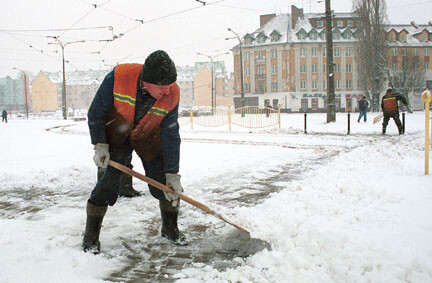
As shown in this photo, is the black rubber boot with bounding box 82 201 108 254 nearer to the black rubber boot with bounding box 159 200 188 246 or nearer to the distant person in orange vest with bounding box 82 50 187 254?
the distant person in orange vest with bounding box 82 50 187 254

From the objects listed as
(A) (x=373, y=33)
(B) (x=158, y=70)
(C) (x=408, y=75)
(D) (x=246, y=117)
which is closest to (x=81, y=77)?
(C) (x=408, y=75)

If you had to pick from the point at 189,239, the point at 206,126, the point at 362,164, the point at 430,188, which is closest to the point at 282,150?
the point at 362,164

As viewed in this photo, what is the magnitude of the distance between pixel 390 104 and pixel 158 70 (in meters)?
12.1

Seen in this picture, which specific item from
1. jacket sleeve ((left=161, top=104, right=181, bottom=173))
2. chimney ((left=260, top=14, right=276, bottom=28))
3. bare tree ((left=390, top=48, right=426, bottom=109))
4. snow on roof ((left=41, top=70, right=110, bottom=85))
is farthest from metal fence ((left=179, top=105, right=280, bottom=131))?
snow on roof ((left=41, top=70, right=110, bottom=85))

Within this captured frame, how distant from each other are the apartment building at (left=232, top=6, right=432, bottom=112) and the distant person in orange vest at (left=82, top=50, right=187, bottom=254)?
52038 mm

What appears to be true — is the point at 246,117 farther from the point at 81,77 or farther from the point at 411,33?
the point at 81,77

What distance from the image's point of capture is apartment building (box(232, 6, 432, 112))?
54.4m

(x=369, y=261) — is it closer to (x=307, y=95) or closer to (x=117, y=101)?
(x=117, y=101)

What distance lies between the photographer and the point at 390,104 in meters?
12.8

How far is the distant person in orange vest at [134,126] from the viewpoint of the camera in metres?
2.81

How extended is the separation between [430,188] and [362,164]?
2.15 m

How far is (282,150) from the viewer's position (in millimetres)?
9555

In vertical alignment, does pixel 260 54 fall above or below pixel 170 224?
above

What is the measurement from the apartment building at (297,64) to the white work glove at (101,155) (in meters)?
52.4
